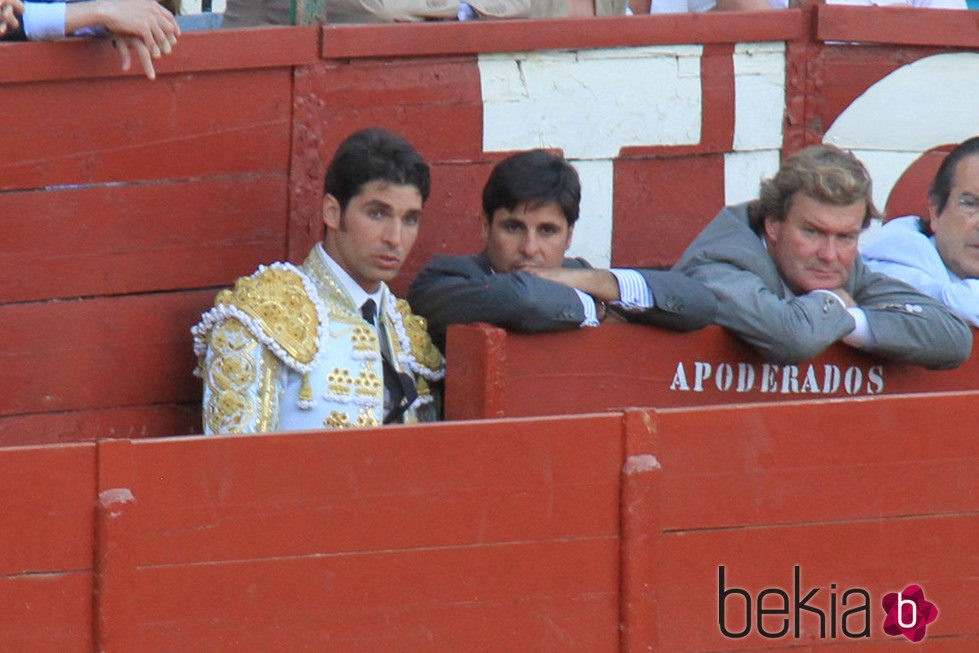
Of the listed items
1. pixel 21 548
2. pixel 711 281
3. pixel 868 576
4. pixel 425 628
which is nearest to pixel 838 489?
pixel 868 576

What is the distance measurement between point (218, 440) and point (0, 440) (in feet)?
2.65

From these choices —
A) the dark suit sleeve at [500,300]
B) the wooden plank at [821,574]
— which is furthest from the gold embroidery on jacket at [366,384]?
the wooden plank at [821,574]

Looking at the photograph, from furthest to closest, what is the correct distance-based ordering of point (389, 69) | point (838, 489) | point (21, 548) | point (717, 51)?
point (717, 51) < point (389, 69) < point (838, 489) < point (21, 548)

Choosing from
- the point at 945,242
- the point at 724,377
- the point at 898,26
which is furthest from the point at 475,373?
the point at 898,26

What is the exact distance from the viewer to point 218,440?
12.8 feet

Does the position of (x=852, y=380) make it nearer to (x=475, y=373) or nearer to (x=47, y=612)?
(x=475, y=373)

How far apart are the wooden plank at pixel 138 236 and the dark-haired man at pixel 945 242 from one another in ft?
4.85

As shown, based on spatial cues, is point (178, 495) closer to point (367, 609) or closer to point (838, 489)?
point (367, 609)

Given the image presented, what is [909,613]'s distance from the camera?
4.40 meters

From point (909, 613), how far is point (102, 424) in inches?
71.3

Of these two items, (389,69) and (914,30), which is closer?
(389,69)

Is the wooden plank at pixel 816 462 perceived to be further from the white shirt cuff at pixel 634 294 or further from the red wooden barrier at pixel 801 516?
the white shirt cuff at pixel 634 294

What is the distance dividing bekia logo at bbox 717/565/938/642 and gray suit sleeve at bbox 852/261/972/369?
1.77ft

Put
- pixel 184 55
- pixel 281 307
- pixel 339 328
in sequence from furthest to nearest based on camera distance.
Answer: pixel 184 55
pixel 339 328
pixel 281 307
